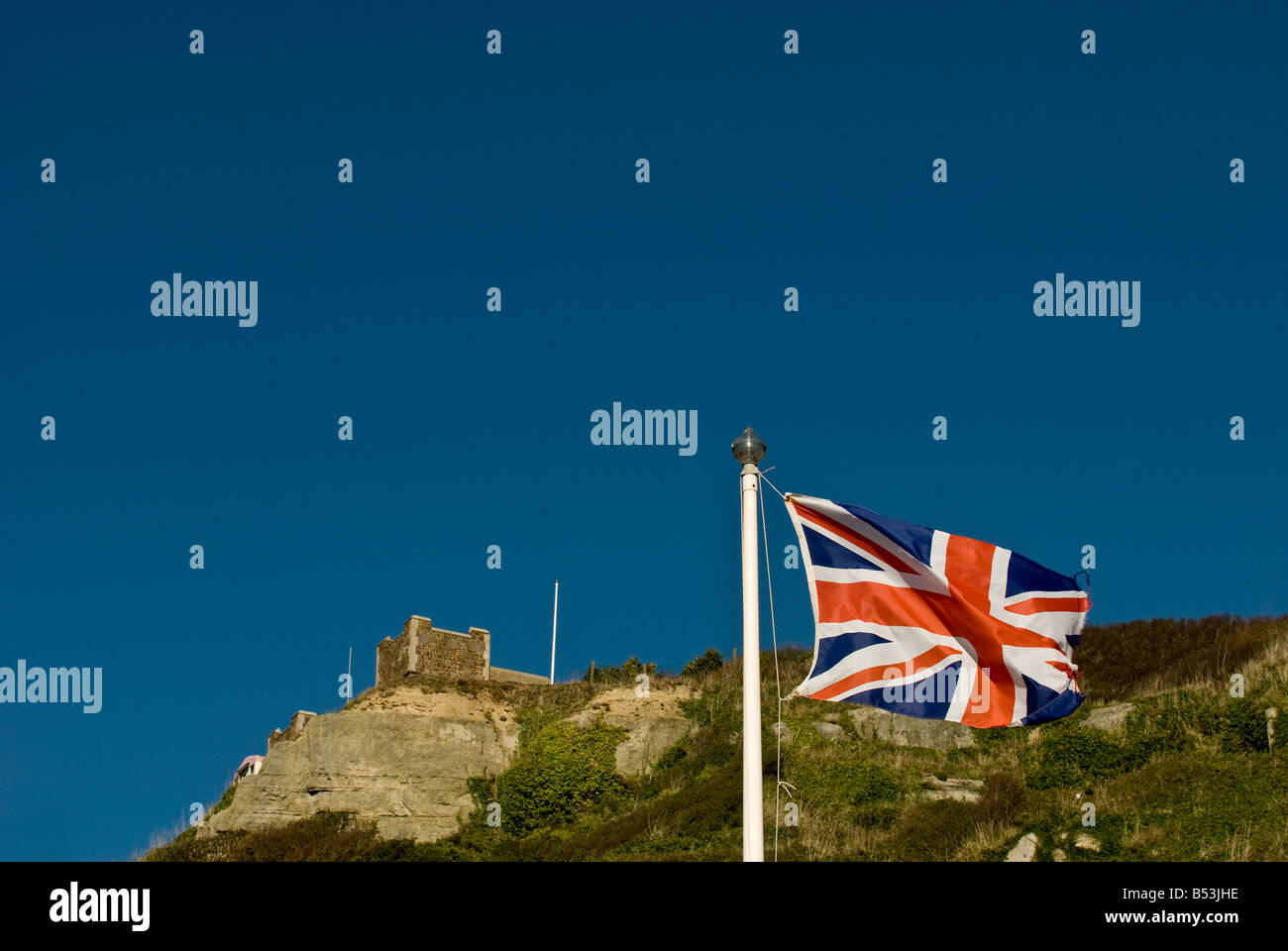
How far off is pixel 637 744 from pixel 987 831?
15.3 meters

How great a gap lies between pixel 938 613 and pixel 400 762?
31.0 m

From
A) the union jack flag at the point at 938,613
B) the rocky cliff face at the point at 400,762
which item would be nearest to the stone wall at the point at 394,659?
the rocky cliff face at the point at 400,762

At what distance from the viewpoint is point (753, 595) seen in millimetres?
9828

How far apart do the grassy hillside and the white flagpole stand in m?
16.2

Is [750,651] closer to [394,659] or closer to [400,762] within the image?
[400,762]

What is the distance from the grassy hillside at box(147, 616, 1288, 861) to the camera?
83.6 feet

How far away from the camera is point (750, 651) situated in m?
9.60

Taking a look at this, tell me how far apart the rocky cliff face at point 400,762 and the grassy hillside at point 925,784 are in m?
0.64

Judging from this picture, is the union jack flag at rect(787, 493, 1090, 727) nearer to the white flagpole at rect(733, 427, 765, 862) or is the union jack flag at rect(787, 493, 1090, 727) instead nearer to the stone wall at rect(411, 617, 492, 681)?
the white flagpole at rect(733, 427, 765, 862)

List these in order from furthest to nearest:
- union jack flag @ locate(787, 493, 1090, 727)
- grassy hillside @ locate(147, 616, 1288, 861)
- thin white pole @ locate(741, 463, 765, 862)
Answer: grassy hillside @ locate(147, 616, 1288, 861), union jack flag @ locate(787, 493, 1090, 727), thin white pole @ locate(741, 463, 765, 862)

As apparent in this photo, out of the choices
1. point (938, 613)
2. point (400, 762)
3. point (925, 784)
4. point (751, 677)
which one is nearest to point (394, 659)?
point (400, 762)

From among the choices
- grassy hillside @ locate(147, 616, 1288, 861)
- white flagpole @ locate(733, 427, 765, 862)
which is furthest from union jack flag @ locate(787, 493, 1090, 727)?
grassy hillside @ locate(147, 616, 1288, 861)
